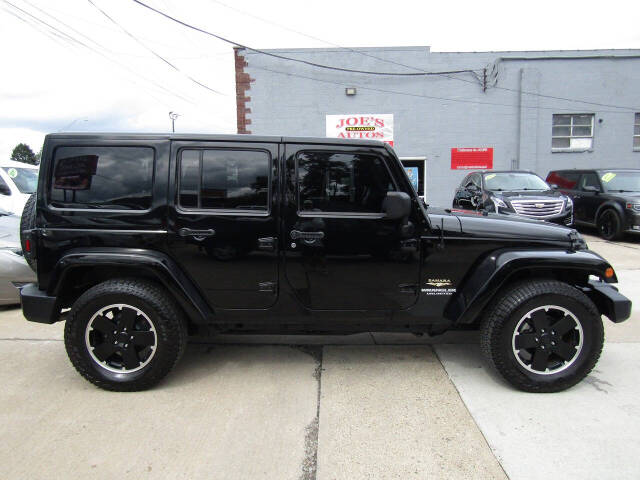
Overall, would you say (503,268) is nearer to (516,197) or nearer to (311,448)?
(311,448)

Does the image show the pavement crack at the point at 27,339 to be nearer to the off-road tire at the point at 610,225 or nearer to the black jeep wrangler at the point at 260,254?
the black jeep wrangler at the point at 260,254

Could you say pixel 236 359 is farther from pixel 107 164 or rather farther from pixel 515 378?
pixel 515 378

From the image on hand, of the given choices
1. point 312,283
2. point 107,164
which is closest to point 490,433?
point 312,283

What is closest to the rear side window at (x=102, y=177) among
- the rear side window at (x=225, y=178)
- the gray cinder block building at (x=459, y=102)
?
the rear side window at (x=225, y=178)

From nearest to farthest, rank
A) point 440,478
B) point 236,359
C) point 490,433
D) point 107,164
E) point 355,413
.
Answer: point 440,478 → point 490,433 → point 355,413 → point 107,164 → point 236,359

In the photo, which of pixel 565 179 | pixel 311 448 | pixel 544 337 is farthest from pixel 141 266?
pixel 565 179

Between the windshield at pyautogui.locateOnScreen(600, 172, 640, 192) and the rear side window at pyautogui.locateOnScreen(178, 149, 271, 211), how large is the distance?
33.7 feet

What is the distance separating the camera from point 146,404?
9.96 feet

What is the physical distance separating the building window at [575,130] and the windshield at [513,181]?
606cm

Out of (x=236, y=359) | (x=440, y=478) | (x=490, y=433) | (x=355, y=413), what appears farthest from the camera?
(x=236, y=359)

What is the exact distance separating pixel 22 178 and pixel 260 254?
27.7 feet

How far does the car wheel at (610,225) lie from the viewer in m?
9.66

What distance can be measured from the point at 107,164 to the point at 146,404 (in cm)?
172

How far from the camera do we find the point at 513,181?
Answer: 410 inches
